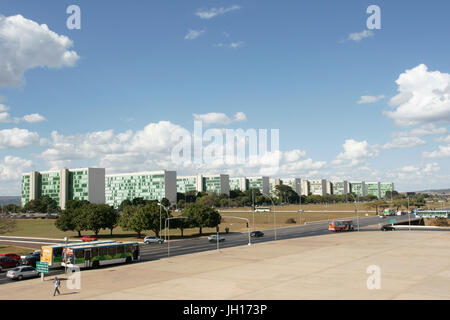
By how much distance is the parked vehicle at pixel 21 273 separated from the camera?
119 feet

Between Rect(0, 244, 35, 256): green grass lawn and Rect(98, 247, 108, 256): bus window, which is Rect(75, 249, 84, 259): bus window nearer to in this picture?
Rect(98, 247, 108, 256): bus window

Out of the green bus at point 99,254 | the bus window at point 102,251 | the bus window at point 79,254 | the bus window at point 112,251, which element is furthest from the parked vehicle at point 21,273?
the bus window at point 112,251

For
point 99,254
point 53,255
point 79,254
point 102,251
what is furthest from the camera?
point 102,251

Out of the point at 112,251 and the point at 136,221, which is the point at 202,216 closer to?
the point at 136,221

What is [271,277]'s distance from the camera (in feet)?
111

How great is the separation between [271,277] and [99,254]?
2048 cm

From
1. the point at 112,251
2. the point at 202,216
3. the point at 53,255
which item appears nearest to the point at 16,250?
the point at 53,255

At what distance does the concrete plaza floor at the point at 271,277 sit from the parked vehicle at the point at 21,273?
5.99ft

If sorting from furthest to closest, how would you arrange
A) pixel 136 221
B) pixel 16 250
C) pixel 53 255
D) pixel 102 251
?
pixel 136 221, pixel 16 250, pixel 102 251, pixel 53 255

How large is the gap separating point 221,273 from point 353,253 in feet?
66.5

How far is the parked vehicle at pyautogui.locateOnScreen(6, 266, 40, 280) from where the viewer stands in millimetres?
36375

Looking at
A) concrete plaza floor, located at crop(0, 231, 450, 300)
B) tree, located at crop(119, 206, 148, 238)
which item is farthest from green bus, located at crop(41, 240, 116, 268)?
tree, located at crop(119, 206, 148, 238)
